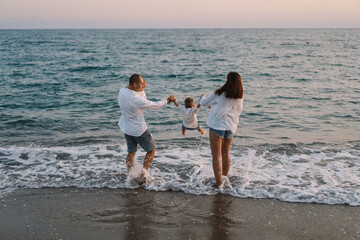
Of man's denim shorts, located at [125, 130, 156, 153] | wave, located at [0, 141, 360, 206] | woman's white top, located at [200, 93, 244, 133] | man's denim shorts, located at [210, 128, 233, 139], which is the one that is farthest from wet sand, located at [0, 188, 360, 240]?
woman's white top, located at [200, 93, 244, 133]

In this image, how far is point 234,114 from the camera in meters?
5.52

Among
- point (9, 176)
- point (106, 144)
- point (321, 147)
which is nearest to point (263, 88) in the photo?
point (321, 147)

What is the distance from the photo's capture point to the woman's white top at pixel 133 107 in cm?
550

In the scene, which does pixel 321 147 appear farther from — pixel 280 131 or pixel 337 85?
pixel 337 85

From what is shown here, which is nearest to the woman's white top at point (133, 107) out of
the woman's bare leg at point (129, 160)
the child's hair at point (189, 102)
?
the child's hair at point (189, 102)

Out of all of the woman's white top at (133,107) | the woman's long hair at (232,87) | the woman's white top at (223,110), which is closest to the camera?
the woman's long hair at (232,87)

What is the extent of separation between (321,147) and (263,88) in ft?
32.9

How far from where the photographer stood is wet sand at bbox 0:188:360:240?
4.37 metres

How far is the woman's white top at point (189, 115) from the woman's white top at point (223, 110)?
0.35 m

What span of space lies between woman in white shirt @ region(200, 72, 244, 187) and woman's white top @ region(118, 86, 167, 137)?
82 centimetres

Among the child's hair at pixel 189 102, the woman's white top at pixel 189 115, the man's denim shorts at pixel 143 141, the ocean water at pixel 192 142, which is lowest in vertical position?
the ocean water at pixel 192 142

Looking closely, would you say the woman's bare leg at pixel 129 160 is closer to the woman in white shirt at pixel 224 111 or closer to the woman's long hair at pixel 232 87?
the woman in white shirt at pixel 224 111

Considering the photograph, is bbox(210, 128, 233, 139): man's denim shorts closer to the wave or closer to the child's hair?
the child's hair

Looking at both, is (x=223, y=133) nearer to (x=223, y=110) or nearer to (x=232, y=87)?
(x=223, y=110)
